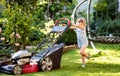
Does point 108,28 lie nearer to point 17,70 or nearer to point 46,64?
point 46,64

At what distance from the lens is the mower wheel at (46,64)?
30.1 ft

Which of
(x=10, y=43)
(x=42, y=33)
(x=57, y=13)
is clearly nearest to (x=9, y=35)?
(x=10, y=43)

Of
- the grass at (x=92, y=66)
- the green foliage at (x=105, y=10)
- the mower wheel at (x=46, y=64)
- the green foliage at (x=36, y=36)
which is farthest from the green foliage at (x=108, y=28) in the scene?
the mower wheel at (x=46, y=64)

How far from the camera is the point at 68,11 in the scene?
22.5 m

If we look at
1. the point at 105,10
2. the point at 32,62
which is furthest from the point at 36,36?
the point at 105,10

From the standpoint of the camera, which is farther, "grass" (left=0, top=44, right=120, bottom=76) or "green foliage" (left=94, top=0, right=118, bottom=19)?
"green foliage" (left=94, top=0, right=118, bottom=19)

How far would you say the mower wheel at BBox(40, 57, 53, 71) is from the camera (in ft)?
30.1

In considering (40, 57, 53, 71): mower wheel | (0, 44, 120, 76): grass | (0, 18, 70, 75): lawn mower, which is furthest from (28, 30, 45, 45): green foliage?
(40, 57, 53, 71): mower wheel

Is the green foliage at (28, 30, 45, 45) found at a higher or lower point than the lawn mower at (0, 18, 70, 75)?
lower

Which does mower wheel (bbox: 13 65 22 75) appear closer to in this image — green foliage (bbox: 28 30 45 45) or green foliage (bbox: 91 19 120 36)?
green foliage (bbox: 28 30 45 45)

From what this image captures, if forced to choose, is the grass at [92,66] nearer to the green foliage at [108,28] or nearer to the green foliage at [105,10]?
the green foliage at [108,28]

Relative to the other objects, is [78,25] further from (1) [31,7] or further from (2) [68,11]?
(2) [68,11]

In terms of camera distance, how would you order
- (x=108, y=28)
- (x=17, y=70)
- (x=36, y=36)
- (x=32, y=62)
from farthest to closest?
1. (x=108, y=28)
2. (x=36, y=36)
3. (x=32, y=62)
4. (x=17, y=70)

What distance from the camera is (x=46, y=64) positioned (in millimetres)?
9203
